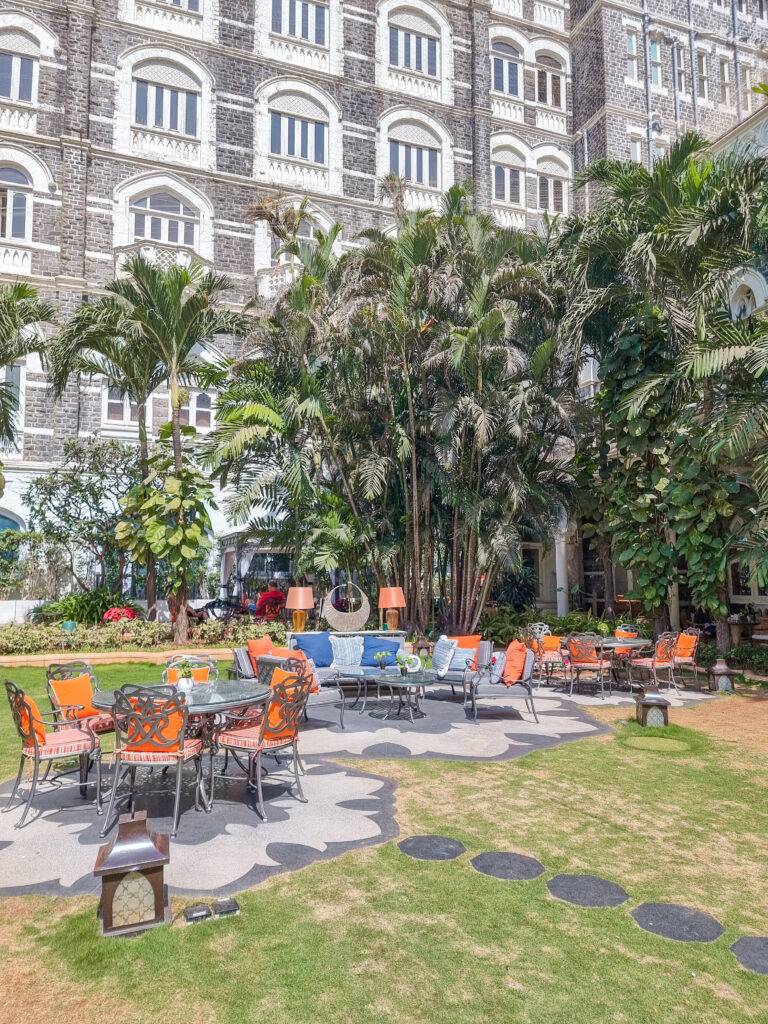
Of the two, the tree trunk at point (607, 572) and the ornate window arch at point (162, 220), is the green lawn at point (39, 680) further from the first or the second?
the ornate window arch at point (162, 220)

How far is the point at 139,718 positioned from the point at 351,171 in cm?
2057

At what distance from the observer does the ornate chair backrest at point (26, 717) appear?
4952 mm

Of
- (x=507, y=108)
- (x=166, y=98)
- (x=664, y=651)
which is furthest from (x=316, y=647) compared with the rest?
(x=507, y=108)

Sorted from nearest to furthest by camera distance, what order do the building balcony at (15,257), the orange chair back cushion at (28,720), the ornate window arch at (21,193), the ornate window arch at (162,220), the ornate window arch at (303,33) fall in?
the orange chair back cushion at (28,720) < the building balcony at (15,257) < the ornate window arch at (21,193) < the ornate window arch at (162,220) < the ornate window arch at (303,33)

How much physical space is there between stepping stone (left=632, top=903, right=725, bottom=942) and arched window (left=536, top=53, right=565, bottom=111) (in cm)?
2672

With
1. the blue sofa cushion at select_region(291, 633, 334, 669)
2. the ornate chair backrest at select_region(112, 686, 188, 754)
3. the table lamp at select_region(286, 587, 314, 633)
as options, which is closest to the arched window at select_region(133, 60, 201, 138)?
the table lamp at select_region(286, 587, 314, 633)

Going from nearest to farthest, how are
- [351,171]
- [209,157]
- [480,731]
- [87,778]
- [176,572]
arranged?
[87,778] < [480,731] < [176,572] < [209,157] < [351,171]

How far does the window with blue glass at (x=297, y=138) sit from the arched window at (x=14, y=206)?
6827 mm

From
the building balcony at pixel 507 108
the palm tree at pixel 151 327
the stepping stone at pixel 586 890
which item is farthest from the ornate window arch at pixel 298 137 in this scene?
the stepping stone at pixel 586 890

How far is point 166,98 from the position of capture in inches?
794

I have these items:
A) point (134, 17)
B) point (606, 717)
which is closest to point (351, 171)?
point (134, 17)

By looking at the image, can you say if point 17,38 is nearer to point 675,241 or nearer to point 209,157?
point 209,157

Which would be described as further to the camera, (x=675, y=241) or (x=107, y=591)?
(x=107, y=591)

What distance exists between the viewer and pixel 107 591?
54.6 ft
